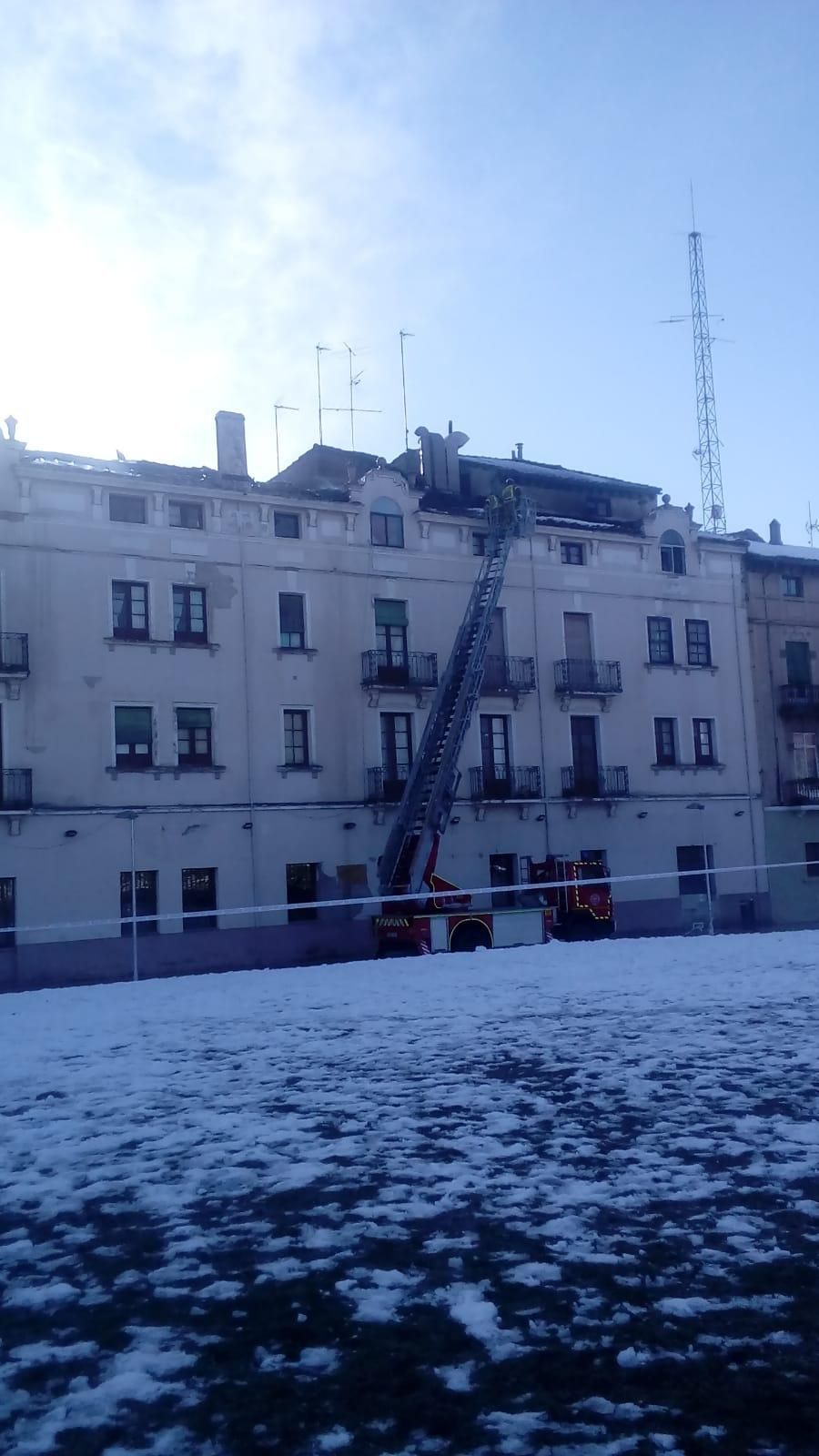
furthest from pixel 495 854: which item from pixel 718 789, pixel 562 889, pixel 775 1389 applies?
pixel 775 1389

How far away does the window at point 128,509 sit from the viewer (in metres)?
31.4

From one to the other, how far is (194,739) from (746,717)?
66.8 ft

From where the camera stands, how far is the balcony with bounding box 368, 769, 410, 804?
111 feet

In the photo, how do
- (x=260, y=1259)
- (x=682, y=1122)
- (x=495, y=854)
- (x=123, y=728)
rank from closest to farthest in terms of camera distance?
(x=260, y=1259) < (x=682, y=1122) < (x=123, y=728) < (x=495, y=854)

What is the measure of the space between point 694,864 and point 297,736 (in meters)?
14.9

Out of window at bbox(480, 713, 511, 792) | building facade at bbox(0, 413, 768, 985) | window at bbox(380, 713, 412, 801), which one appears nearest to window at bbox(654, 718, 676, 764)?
building facade at bbox(0, 413, 768, 985)

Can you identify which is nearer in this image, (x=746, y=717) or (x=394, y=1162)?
(x=394, y=1162)

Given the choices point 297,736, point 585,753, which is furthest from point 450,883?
point 585,753

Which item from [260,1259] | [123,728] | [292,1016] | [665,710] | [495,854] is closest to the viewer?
[260,1259]

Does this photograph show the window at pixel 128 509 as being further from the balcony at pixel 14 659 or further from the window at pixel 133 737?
the window at pixel 133 737

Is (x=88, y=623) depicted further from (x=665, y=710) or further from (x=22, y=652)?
(x=665, y=710)

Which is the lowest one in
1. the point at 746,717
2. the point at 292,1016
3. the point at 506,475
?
the point at 292,1016

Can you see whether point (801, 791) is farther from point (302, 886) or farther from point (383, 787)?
point (302, 886)

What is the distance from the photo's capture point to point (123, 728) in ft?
103
